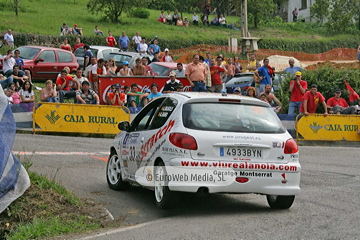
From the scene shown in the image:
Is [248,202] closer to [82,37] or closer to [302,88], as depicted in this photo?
[302,88]

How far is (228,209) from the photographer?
340 inches

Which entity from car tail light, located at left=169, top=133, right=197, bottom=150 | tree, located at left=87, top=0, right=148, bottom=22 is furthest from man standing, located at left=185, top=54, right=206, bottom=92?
tree, located at left=87, top=0, right=148, bottom=22

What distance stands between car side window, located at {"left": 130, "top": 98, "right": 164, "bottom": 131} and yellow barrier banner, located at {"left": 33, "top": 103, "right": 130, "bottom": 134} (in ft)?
28.5

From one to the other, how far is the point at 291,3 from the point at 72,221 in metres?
85.8

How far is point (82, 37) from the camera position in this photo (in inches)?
1583

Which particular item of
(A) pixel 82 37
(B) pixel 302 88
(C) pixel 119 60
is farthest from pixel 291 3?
(B) pixel 302 88

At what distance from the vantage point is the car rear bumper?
7.88 meters

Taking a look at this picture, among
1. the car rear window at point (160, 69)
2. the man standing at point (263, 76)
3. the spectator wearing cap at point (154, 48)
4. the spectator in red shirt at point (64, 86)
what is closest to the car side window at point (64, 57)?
the car rear window at point (160, 69)

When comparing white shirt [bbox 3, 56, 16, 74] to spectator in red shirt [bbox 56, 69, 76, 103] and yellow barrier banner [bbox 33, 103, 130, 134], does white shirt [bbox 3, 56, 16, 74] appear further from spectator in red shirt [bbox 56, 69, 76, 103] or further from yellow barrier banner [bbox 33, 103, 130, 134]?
yellow barrier banner [bbox 33, 103, 130, 134]

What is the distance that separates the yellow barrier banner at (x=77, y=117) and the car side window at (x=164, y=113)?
9.56 metres

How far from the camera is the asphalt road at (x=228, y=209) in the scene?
A: 7.04 meters

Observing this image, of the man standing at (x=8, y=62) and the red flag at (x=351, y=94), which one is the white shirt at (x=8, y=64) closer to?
the man standing at (x=8, y=62)

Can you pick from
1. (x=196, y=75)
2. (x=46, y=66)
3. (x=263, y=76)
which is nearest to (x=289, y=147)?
(x=196, y=75)

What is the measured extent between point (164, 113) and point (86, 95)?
35.9 ft
